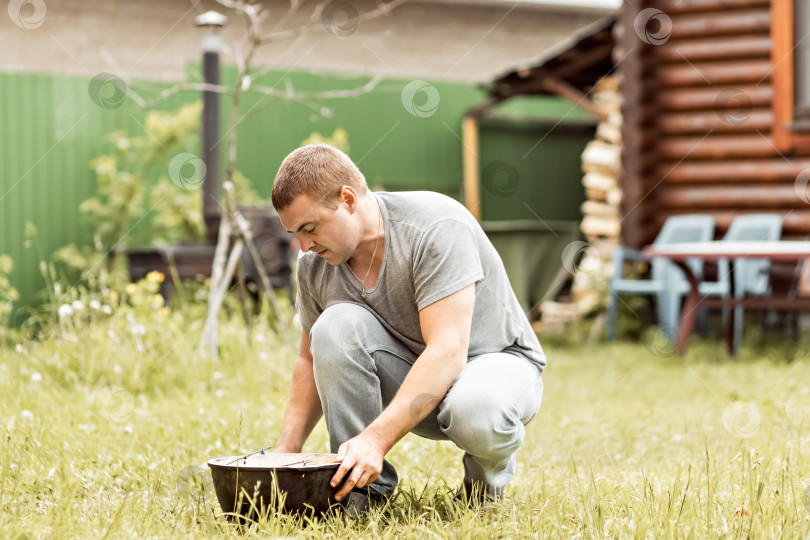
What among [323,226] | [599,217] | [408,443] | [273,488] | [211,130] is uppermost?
[211,130]

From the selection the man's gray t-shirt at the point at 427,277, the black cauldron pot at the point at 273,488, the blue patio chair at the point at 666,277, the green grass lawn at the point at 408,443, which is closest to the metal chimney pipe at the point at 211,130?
the green grass lawn at the point at 408,443

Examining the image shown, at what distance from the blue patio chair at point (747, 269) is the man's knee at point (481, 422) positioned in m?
3.94

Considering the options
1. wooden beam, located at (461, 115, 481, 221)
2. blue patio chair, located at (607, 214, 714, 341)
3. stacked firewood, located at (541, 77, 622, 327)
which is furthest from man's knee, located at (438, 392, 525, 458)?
wooden beam, located at (461, 115, 481, 221)

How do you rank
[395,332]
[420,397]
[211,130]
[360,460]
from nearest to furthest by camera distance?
[360,460], [420,397], [395,332], [211,130]

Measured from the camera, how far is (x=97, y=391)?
13.8 ft

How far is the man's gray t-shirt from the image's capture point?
2.35 meters

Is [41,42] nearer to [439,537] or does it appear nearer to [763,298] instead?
[763,298]

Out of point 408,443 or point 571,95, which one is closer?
point 408,443

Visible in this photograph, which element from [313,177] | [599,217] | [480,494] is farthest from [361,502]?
[599,217]

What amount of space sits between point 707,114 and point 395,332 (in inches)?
220

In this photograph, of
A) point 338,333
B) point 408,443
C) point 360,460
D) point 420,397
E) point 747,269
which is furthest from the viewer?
point 747,269

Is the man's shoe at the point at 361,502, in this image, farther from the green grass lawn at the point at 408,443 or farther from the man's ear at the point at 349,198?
the man's ear at the point at 349,198

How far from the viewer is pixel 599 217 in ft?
28.5

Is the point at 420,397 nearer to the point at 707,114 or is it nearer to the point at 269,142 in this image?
the point at 707,114
